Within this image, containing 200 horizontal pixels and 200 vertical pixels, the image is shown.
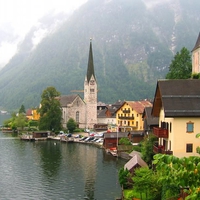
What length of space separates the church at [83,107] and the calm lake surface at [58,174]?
43.9m

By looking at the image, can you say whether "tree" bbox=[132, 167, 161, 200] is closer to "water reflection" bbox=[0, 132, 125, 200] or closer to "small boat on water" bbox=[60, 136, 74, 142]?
"water reflection" bbox=[0, 132, 125, 200]

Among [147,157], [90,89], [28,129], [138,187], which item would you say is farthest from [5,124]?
[138,187]

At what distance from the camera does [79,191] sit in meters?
38.7

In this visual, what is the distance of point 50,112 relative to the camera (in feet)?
334

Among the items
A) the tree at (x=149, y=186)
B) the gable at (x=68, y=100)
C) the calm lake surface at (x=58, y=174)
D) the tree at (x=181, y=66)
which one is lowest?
the calm lake surface at (x=58, y=174)

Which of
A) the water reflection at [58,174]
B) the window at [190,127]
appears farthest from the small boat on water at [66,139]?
the window at [190,127]

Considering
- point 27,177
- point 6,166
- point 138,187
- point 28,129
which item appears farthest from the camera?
point 28,129

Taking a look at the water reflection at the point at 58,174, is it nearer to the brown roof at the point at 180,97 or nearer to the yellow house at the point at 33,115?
the brown roof at the point at 180,97

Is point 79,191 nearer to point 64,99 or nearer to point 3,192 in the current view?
point 3,192

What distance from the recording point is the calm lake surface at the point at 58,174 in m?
37.8

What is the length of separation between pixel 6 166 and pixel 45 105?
164ft

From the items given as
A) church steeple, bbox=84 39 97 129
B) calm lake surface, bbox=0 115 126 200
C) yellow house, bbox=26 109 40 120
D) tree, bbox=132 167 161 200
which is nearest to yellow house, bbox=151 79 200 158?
tree, bbox=132 167 161 200

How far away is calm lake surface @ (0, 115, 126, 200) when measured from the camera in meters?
37.8

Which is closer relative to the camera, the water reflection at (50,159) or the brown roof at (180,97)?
the brown roof at (180,97)
